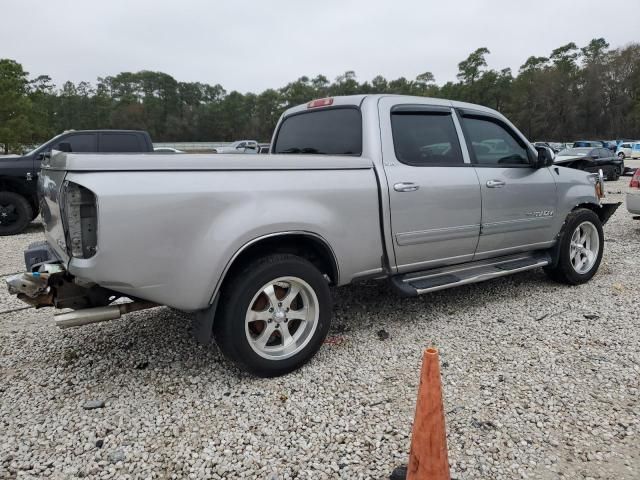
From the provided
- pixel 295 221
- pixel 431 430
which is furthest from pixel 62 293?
pixel 431 430

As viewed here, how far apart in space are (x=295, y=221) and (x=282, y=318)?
2.14ft

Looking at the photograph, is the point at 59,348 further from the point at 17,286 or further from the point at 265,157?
the point at 265,157

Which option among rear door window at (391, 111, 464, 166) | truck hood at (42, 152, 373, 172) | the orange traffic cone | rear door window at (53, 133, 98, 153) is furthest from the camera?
rear door window at (53, 133, 98, 153)

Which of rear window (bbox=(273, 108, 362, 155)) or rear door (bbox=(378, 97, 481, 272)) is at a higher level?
rear window (bbox=(273, 108, 362, 155))

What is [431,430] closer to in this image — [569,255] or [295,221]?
[295,221]

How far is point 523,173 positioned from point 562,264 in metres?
1.14

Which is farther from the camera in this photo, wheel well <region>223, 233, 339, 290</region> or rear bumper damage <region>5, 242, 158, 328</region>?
wheel well <region>223, 233, 339, 290</region>

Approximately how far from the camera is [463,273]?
3.92 m

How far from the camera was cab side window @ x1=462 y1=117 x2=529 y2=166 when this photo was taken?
405 cm

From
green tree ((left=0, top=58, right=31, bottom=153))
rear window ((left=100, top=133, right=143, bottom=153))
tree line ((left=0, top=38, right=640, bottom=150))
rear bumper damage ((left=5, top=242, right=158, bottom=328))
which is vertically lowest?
rear bumper damage ((left=5, top=242, right=158, bottom=328))

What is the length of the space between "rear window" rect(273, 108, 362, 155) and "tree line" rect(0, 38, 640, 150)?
1539 inches

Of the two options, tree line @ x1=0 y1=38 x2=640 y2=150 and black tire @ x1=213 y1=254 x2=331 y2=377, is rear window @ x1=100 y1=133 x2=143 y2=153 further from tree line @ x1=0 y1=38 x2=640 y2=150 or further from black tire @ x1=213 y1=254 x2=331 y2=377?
tree line @ x1=0 y1=38 x2=640 y2=150

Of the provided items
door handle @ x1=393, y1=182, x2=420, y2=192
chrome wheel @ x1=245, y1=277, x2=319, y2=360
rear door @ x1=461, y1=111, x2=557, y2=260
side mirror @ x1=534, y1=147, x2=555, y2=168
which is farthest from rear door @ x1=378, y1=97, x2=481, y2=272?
A: side mirror @ x1=534, y1=147, x2=555, y2=168

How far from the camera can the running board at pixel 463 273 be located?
11.5 ft
